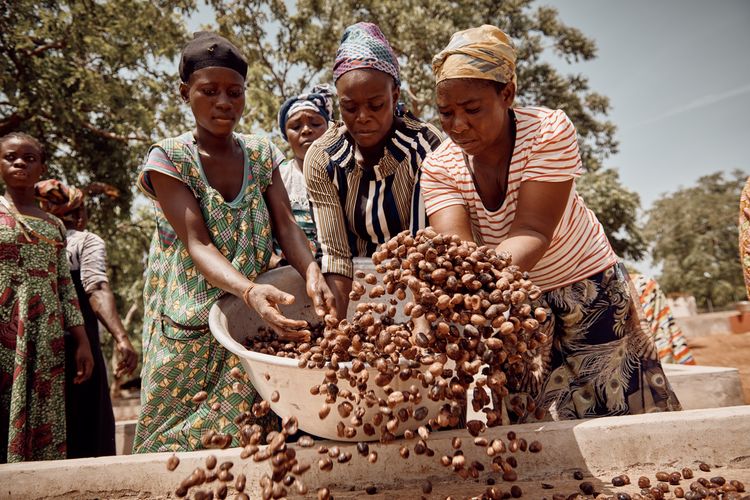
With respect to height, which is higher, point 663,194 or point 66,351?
point 663,194

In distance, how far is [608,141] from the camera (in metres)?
12.8

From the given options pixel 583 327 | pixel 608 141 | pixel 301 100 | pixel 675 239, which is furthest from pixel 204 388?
pixel 675 239

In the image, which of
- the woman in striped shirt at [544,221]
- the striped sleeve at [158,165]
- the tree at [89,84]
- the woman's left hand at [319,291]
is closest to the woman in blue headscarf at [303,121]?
the striped sleeve at [158,165]

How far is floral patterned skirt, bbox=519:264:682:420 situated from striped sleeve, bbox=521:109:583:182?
481 millimetres

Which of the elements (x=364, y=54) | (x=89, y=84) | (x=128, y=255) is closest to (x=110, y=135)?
(x=89, y=84)

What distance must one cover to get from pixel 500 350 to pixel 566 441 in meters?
0.52

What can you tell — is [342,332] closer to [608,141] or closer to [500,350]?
[500,350]

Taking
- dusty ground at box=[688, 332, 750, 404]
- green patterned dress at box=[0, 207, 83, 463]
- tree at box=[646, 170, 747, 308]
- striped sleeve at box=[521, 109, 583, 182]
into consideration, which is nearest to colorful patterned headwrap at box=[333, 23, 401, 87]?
striped sleeve at box=[521, 109, 583, 182]

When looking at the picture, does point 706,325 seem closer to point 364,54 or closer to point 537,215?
point 537,215

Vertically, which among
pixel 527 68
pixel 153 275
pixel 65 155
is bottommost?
pixel 153 275

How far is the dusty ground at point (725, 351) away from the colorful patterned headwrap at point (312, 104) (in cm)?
645

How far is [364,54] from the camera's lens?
209cm

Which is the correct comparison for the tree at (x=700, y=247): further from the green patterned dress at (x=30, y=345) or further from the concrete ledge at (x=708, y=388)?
the green patterned dress at (x=30, y=345)

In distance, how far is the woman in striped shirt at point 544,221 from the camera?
1773 millimetres
